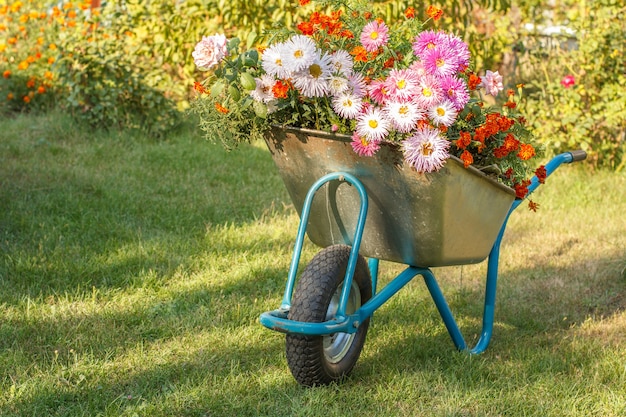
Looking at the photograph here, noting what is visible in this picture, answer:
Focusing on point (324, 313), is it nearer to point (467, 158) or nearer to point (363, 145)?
point (363, 145)

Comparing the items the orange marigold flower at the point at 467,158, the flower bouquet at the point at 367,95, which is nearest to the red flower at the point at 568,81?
the flower bouquet at the point at 367,95

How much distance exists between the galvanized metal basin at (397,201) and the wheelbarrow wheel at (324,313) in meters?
0.14

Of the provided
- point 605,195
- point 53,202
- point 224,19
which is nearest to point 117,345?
point 53,202

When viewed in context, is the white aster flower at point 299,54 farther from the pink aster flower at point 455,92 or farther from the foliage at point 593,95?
the foliage at point 593,95

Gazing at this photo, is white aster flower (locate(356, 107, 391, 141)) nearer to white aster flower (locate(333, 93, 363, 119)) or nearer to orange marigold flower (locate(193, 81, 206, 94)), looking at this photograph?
white aster flower (locate(333, 93, 363, 119))

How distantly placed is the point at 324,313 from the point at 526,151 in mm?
740

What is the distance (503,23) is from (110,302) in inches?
183

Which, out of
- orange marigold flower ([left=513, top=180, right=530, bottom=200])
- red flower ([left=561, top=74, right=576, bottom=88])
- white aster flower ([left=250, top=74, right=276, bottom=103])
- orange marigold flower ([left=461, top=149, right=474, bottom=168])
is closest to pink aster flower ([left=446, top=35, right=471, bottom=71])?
orange marigold flower ([left=461, top=149, right=474, bottom=168])

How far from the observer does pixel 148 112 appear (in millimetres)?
6289

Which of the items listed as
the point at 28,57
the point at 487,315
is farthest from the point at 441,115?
the point at 28,57

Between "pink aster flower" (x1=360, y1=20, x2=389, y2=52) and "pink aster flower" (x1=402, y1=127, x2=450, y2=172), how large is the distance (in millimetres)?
337

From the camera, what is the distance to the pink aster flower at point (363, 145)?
2268 millimetres

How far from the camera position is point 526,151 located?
2408mm

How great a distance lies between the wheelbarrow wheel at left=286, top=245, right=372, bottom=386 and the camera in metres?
2.34
